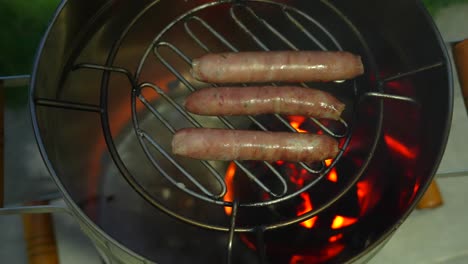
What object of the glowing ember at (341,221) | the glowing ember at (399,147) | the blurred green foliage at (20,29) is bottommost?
the glowing ember at (341,221)

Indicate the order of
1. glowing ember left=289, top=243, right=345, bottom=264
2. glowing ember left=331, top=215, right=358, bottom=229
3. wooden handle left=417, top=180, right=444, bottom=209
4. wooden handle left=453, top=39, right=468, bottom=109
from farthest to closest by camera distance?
wooden handle left=453, top=39, right=468, bottom=109, wooden handle left=417, top=180, right=444, bottom=209, glowing ember left=331, top=215, right=358, bottom=229, glowing ember left=289, top=243, right=345, bottom=264

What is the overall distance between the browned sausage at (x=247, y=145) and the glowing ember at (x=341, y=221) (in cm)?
44

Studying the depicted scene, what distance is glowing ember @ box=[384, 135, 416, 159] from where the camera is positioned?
2075 millimetres

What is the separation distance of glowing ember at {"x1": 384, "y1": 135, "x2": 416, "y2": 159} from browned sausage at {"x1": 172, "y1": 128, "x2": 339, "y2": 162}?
482 mm

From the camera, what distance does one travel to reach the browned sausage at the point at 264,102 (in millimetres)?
1921

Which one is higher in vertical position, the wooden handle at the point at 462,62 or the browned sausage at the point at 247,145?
the wooden handle at the point at 462,62

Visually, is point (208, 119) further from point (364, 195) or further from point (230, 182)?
point (364, 195)

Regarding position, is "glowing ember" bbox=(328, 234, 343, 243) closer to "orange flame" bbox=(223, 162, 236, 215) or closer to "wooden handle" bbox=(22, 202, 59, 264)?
"orange flame" bbox=(223, 162, 236, 215)

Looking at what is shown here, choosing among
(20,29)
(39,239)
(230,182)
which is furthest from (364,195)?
(20,29)

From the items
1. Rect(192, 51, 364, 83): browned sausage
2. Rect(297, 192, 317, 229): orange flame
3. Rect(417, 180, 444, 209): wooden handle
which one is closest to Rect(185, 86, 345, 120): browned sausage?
Rect(192, 51, 364, 83): browned sausage

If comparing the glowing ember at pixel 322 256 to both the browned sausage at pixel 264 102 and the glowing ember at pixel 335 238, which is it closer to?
the glowing ember at pixel 335 238

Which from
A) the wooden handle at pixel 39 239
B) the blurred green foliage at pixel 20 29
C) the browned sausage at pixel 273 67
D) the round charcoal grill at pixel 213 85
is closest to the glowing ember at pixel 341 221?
the round charcoal grill at pixel 213 85

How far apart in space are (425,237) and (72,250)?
1.81 meters

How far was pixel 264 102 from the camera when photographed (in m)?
1.92
